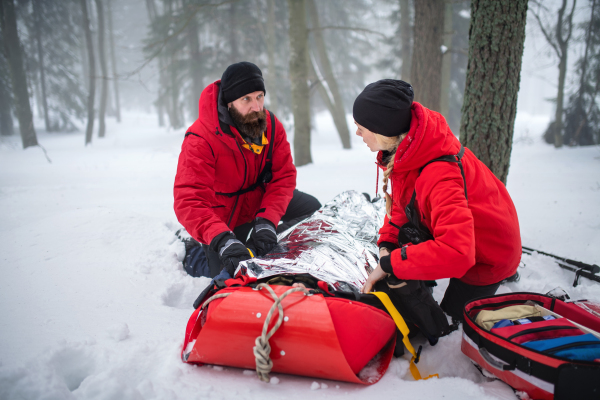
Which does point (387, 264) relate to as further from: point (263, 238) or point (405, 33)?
point (405, 33)

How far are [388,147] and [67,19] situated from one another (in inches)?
788

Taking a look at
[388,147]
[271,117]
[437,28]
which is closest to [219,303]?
[388,147]

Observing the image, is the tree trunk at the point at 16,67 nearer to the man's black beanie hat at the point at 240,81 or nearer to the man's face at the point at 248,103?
the man's black beanie hat at the point at 240,81

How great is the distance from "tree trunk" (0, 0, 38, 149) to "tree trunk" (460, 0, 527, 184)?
13474mm

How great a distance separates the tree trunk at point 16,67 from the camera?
34.3ft

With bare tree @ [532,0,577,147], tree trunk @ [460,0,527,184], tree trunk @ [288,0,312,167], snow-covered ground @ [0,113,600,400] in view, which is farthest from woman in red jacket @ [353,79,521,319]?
bare tree @ [532,0,577,147]

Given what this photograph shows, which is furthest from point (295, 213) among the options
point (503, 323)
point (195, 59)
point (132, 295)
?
point (195, 59)

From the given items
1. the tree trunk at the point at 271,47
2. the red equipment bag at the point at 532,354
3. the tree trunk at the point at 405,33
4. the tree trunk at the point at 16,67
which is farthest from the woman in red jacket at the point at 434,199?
the tree trunk at the point at 16,67

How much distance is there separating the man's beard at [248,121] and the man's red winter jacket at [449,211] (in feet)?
3.79

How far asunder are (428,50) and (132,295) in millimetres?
6382

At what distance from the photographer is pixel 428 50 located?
6.29 meters

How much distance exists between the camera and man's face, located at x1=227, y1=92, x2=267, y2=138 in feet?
8.59

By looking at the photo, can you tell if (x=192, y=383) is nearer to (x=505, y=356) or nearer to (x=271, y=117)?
(x=505, y=356)

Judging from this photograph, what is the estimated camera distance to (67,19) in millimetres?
15891
